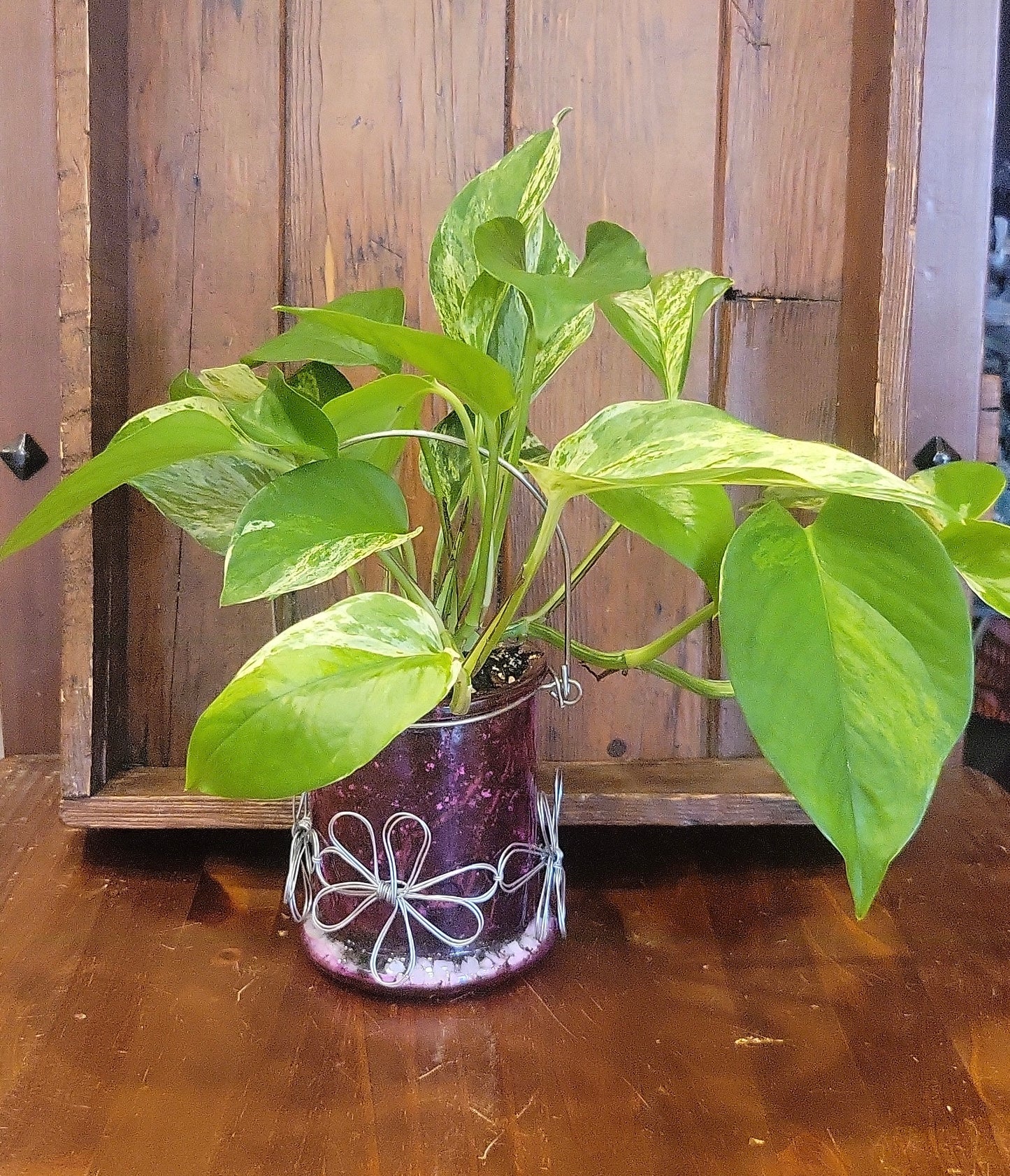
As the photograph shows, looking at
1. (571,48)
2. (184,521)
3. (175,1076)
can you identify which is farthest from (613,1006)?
(571,48)

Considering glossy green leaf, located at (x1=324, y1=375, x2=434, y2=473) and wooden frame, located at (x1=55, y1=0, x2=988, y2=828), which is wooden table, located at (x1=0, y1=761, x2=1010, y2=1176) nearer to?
wooden frame, located at (x1=55, y1=0, x2=988, y2=828)

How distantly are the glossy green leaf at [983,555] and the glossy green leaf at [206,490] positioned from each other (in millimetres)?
365

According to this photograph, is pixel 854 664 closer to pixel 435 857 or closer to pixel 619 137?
pixel 435 857

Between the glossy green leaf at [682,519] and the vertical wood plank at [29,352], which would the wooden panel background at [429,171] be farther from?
the glossy green leaf at [682,519]

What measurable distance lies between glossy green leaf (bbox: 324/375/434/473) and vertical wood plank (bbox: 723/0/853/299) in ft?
1.24

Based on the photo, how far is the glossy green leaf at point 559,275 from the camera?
0.42 m

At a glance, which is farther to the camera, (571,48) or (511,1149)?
(571,48)

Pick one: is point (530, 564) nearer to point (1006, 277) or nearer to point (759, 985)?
point (759, 985)

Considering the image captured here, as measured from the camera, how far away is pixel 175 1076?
491mm

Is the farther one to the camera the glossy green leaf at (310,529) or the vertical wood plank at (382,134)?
the vertical wood plank at (382,134)

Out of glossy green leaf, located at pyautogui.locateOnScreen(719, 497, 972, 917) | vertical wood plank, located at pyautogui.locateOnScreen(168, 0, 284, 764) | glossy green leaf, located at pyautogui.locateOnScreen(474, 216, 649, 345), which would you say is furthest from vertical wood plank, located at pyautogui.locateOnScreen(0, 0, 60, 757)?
glossy green leaf, located at pyautogui.locateOnScreen(719, 497, 972, 917)

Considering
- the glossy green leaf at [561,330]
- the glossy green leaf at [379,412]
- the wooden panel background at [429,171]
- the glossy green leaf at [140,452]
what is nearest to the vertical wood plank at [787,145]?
the wooden panel background at [429,171]

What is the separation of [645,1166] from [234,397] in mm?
444

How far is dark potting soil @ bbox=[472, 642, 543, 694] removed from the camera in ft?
1.86
